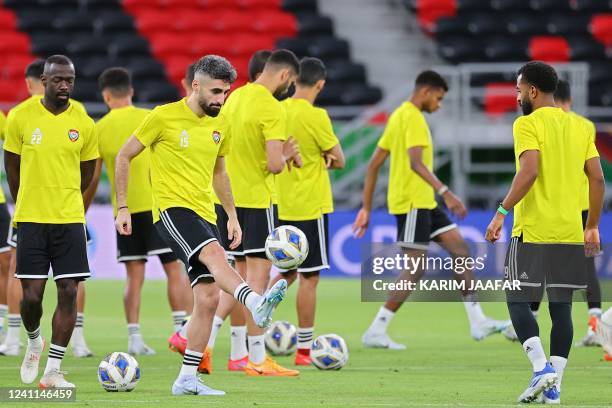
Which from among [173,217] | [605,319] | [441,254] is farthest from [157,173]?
[441,254]

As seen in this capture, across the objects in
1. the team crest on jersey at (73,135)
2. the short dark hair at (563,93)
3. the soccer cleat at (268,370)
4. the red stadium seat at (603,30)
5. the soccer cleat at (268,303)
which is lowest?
the soccer cleat at (268,370)

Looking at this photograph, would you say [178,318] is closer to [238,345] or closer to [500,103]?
[238,345]

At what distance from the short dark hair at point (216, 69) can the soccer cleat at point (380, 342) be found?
4.53m

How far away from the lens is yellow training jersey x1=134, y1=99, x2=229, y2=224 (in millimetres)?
8688

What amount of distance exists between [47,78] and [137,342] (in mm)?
Answer: 3518

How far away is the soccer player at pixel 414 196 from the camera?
494 inches

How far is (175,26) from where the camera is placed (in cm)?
2628

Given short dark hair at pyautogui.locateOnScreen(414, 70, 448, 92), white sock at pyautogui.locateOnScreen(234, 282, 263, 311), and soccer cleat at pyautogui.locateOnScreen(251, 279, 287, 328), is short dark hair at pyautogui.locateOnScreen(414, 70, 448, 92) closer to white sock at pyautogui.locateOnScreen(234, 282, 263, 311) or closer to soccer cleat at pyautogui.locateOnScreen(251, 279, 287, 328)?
white sock at pyautogui.locateOnScreen(234, 282, 263, 311)

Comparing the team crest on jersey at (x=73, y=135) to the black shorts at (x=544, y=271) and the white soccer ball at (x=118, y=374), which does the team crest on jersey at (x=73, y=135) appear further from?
the black shorts at (x=544, y=271)

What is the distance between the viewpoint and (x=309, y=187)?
36.9ft

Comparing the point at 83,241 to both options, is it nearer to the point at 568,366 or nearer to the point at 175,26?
the point at 568,366

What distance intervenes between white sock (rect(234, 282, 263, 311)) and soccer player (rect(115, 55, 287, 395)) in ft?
0.48

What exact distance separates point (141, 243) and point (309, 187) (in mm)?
1821

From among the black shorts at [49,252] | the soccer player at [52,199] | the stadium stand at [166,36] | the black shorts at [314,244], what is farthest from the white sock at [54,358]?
the stadium stand at [166,36]
